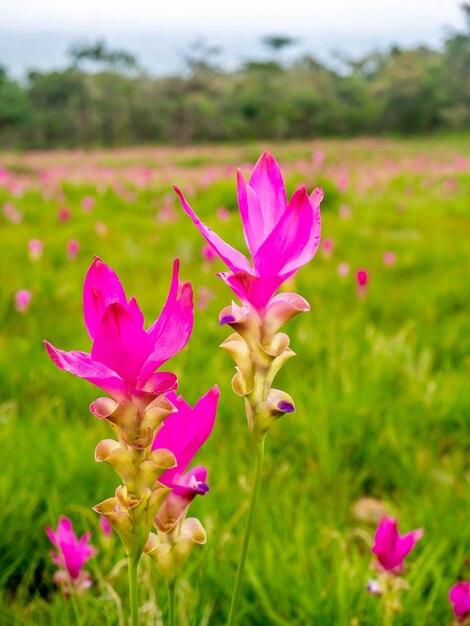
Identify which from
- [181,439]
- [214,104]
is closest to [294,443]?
[181,439]

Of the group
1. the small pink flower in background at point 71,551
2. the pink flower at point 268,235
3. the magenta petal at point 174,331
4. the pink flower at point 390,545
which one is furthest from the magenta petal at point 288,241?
the small pink flower in background at point 71,551

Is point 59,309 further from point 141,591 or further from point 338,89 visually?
point 338,89

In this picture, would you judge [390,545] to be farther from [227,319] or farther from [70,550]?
[227,319]

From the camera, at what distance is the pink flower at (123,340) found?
24.8 inches

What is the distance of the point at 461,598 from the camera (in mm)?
1280

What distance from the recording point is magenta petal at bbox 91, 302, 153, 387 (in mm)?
623

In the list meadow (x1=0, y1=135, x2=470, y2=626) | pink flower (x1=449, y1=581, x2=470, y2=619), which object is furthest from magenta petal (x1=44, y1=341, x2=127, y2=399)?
pink flower (x1=449, y1=581, x2=470, y2=619)

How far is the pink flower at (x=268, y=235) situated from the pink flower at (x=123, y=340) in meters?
0.08

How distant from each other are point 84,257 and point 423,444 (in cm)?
327

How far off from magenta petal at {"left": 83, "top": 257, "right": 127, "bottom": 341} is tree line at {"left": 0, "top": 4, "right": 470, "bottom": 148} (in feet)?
153

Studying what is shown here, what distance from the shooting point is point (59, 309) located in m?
3.72

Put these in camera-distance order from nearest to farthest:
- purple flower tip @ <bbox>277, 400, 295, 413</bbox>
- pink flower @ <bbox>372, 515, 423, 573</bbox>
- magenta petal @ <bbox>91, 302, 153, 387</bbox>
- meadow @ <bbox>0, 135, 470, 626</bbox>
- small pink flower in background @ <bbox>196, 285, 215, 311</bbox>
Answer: magenta petal @ <bbox>91, 302, 153, 387</bbox>
purple flower tip @ <bbox>277, 400, 295, 413</bbox>
pink flower @ <bbox>372, 515, 423, 573</bbox>
meadow @ <bbox>0, 135, 470, 626</bbox>
small pink flower in background @ <bbox>196, 285, 215, 311</bbox>

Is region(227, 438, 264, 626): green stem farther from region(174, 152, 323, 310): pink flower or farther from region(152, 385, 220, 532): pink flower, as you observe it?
region(174, 152, 323, 310): pink flower

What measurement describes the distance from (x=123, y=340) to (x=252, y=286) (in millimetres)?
165
